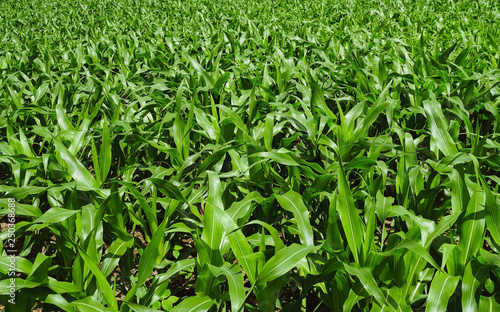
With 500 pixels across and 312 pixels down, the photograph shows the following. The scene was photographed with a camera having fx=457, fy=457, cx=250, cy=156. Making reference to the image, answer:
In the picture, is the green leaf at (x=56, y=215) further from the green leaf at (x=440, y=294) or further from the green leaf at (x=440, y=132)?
the green leaf at (x=440, y=132)

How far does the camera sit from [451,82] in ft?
10.3

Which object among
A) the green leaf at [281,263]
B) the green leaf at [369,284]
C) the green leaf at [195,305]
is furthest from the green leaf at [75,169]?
the green leaf at [369,284]

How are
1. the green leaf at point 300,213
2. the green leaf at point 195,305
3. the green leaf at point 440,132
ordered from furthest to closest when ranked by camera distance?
the green leaf at point 440,132 < the green leaf at point 300,213 < the green leaf at point 195,305

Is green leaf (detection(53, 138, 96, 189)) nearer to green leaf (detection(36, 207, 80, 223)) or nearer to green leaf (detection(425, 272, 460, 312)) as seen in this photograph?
green leaf (detection(36, 207, 80, 223))

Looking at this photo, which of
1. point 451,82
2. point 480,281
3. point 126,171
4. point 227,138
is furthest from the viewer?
point 451,82

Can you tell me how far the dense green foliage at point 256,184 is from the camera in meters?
1.50

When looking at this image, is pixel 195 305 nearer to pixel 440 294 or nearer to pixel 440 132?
pixel 440 294

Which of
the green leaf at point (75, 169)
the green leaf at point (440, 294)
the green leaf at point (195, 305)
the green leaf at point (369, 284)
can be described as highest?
the green leaf at point (75, 169)

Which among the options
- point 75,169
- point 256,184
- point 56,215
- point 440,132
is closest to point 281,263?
point 256,184

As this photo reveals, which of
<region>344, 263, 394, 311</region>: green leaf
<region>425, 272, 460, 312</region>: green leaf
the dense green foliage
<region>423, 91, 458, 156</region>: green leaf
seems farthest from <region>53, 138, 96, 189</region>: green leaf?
<region>423, 91, 458, 156</region>: green leaf

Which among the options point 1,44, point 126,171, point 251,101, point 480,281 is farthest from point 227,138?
point 1,44

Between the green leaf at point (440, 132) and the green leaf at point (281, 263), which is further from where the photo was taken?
the green leaf at point (440, 132)

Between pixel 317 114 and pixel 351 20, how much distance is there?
396 centimetres

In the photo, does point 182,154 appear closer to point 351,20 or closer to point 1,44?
point 1,44
